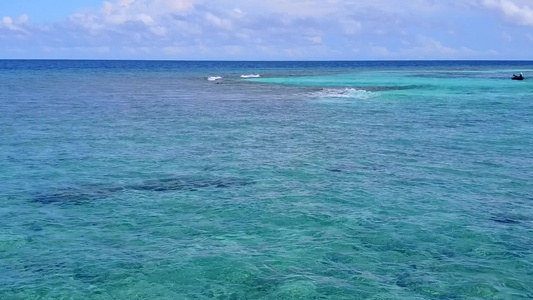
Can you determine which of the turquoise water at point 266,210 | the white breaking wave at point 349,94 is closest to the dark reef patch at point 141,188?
the turquoise water at point 266,210

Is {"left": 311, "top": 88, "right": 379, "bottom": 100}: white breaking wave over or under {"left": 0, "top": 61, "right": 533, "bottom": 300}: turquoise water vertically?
over

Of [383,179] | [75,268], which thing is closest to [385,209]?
[383,179]

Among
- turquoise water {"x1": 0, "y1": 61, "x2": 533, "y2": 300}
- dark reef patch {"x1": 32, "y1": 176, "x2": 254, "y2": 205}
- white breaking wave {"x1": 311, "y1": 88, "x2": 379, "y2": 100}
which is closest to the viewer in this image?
turquoise water {"x1": 0, "y1": 61, "x2": 533, "y2": 300}

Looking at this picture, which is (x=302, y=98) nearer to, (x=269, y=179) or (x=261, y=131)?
(x=261, y=131)

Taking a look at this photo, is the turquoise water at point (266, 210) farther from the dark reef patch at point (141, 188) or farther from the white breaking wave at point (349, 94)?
the white breaking wave at point (349, 94)

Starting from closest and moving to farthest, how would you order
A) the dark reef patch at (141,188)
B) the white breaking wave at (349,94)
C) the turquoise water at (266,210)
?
the turquoise water at (266,210)
the dark reef patch at (141,188)
the white breaking wave at (349,94)

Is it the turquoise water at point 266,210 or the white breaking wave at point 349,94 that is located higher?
the white breaking wave at point 349,94

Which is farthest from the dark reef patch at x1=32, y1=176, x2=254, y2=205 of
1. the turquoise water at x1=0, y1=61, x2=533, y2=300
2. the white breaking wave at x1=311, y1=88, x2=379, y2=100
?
the white breaking wave at x1=311, y1=88, x2=379, y2=100

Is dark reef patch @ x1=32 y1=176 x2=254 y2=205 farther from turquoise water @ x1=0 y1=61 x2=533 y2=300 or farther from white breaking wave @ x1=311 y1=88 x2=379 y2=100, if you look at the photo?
white breaking wave @ x1=311 y1=88 x2=379 y2=100
